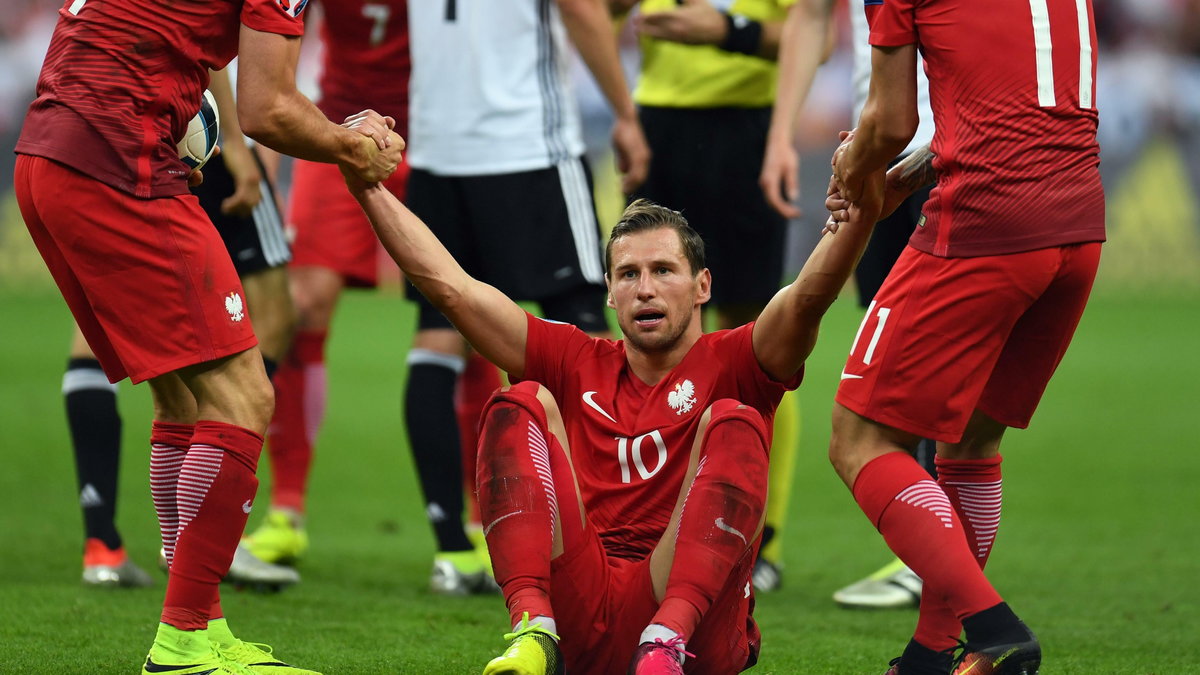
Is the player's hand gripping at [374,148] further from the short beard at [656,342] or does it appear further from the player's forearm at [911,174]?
the player's forearm at [911,174]

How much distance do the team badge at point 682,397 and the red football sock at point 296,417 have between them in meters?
2.43

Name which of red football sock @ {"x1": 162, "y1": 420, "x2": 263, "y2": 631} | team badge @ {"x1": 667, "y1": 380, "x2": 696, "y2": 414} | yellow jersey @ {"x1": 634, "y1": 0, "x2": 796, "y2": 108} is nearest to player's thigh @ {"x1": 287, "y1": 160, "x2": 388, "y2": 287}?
A: yellow jersey @ {"x1": 634, "y1": 0, "x2": 796, "y2": 108}

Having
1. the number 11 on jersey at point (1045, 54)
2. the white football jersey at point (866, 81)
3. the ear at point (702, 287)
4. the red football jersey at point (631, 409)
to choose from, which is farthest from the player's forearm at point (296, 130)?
the white football jersey at point (866, 81)

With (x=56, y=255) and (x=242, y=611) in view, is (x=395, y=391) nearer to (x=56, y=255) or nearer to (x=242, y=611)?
(x=242, y=611)

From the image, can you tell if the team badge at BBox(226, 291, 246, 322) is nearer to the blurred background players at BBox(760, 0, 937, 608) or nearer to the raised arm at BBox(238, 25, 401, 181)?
the raised arm at BBox(238, 25, 401, 181)

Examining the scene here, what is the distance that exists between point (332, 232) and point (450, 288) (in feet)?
7.80

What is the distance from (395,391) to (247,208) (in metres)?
5.84

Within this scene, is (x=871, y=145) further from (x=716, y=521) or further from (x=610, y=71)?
(x=610, y=71)

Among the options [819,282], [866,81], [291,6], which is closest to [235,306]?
[291,6]

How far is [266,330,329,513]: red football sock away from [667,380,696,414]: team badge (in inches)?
95.7

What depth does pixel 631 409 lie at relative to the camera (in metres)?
3.78

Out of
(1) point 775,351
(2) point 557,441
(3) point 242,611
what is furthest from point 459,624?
(1) point 775,351

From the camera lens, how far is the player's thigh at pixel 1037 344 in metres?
3.54

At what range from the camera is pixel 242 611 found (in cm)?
470
